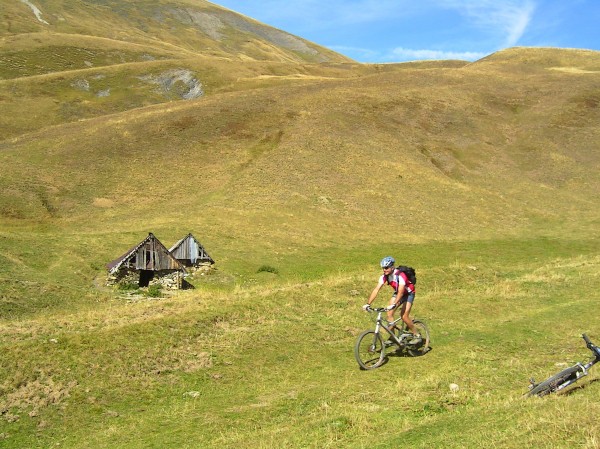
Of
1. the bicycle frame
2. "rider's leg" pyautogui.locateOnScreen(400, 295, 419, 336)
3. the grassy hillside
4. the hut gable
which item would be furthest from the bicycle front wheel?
the hut gable

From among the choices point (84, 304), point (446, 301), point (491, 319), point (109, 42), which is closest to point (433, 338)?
point (491, 319)

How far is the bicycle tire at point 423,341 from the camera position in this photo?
16.3m

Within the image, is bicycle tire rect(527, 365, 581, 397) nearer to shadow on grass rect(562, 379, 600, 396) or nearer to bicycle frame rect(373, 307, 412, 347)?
shadow on grass rect(562, 379, 600, 396)

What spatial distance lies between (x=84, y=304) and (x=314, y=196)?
117ft

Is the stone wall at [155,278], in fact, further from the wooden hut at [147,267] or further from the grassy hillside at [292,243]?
the grassy hillside at [292,243]

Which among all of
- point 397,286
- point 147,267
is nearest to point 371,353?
point 397,286

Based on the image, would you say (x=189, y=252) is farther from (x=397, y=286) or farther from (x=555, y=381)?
(x=555, y=381)

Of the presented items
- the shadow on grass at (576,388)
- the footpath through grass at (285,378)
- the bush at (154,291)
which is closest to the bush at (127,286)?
the bush at (154,291)

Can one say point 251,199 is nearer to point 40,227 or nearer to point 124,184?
point 124,184

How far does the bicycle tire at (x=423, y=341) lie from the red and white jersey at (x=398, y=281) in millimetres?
2152

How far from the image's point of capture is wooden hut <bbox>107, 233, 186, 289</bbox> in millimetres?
34938

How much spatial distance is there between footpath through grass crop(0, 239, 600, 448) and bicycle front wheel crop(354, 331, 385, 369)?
349mm

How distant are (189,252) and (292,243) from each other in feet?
36.7

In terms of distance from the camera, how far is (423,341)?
1714 centimetres
